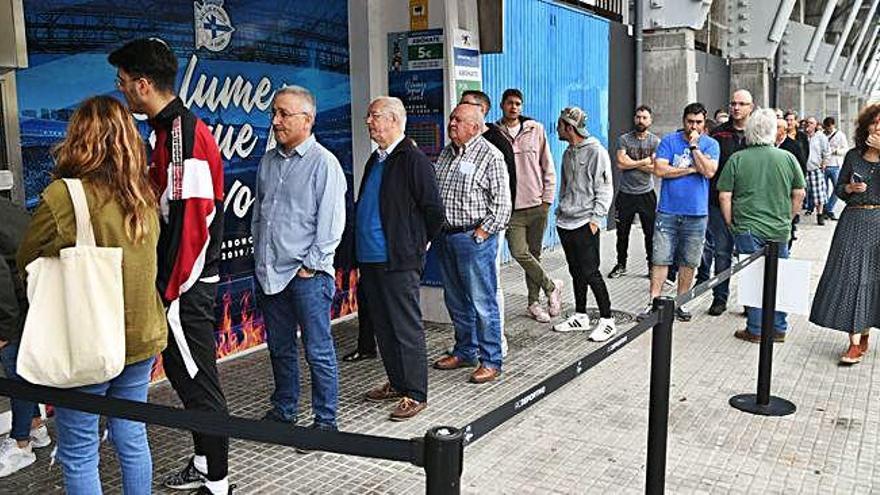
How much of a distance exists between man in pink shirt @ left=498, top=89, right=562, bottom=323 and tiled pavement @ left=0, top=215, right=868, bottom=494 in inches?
23.6

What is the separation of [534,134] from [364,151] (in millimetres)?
1455

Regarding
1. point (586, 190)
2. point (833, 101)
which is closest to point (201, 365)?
point (586, 190)

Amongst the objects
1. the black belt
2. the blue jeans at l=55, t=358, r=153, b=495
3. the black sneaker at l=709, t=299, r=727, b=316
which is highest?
the black belt

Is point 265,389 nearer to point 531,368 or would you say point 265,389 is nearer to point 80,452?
point 531,368

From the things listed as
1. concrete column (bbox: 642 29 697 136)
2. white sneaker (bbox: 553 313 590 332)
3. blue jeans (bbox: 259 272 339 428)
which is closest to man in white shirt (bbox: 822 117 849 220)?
concrete column (bbox: 642 29 697 136)

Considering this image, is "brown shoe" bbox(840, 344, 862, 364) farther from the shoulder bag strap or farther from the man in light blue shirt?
the shoulder bag strap

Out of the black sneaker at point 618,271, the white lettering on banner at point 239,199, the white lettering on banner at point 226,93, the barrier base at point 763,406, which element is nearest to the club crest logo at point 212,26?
the white lettering on banner at point 226,93

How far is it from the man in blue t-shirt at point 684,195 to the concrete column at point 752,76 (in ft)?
46.5

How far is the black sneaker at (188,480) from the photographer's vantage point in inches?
152

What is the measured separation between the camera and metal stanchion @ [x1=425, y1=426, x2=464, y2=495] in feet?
6.23

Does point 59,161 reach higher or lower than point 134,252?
higher

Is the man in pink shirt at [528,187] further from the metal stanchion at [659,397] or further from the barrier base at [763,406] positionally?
the metal stanchion at [659,397]

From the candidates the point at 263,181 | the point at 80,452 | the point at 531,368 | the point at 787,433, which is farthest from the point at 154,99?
the point at 787,433

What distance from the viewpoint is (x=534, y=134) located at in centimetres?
695
